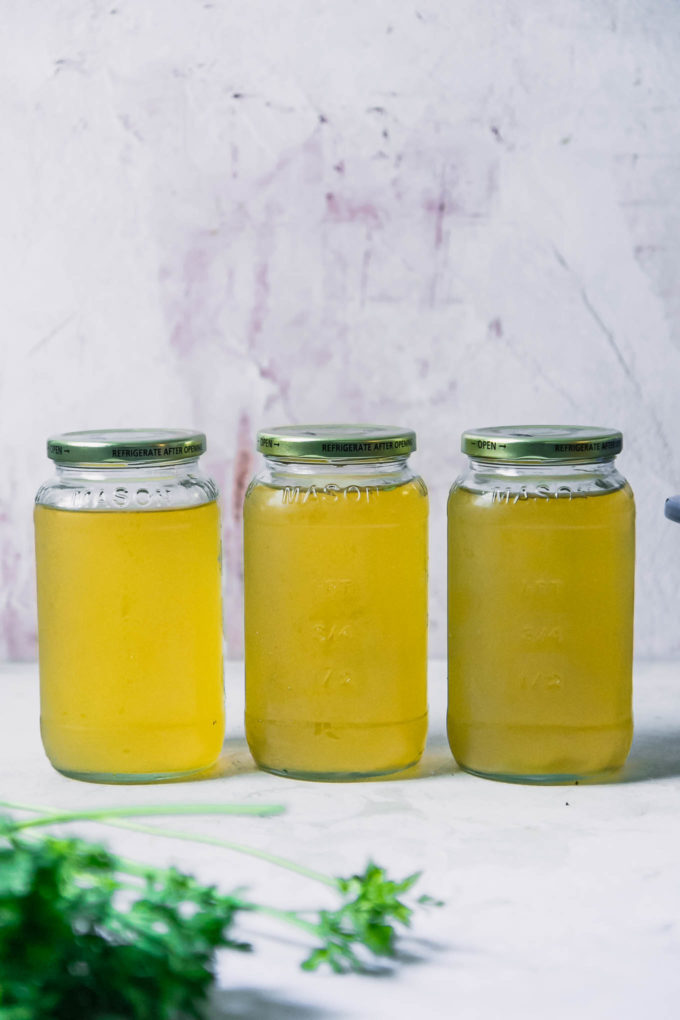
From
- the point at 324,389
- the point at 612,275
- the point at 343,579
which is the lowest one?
the point at 343,579

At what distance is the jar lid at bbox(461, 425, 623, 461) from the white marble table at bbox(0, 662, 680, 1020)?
24 cm

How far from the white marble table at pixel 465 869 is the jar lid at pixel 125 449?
0.24 metres

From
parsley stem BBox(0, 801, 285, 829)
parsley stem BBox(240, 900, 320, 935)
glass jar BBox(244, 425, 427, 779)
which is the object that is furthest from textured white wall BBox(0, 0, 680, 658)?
parsley stem BBox(240, 900, 320, 935)

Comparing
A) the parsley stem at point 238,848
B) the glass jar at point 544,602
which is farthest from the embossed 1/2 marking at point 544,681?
the parsley stem at point 238,848

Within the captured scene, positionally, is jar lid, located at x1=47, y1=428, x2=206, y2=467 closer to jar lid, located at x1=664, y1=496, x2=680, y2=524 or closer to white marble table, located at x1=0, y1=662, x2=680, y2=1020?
white marble table, located at x1=0, y1=662, x2=680, y2=1020

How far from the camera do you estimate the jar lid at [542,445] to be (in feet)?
2.98

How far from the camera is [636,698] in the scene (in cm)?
121

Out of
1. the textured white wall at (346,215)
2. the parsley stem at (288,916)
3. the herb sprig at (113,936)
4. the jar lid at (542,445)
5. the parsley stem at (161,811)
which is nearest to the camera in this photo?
the herb sprig at (113,936)

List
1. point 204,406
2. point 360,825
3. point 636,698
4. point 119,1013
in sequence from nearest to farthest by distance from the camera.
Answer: point 119,1013
point 360,825
point 636,698
point 204,406

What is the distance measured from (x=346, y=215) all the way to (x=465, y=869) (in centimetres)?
70

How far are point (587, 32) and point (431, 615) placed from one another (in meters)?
0.59

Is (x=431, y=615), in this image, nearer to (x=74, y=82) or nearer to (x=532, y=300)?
(x=532, y=300)

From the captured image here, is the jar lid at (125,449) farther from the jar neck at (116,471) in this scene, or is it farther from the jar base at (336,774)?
the jar base at (336,774)

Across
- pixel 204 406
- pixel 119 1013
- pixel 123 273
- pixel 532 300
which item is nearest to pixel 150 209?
pixel 123 273
